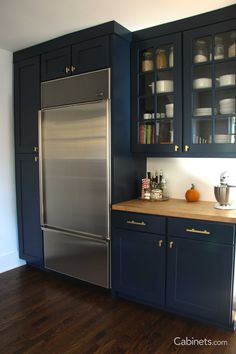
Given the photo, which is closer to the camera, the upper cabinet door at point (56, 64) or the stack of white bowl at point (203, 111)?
the stack of white bowl at point (203, 111)

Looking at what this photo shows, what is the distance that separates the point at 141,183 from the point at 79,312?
1271 mm

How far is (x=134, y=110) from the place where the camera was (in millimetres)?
2711

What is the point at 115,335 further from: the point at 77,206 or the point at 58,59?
the point at 58,59

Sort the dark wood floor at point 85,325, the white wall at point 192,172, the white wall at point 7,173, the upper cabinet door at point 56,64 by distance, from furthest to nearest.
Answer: the white wall at point 7,173, the upper cabinet door at point 56,64, the white wall at point 192,172, the dark wood floor at point 85,325

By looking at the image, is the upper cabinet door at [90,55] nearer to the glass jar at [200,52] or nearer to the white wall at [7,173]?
the glass jar at [200,52]

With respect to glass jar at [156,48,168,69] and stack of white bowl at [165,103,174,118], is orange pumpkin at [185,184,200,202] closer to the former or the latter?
stack of white bowl at [165,103,174,118]

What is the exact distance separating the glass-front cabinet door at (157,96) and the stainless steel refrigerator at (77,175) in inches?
13.4

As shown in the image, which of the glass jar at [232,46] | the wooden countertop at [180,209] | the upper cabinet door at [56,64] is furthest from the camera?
the upper cabinet door at [56,64]

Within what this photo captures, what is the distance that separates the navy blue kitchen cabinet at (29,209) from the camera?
3.16m

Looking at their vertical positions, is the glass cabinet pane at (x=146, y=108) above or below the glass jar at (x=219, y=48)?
below

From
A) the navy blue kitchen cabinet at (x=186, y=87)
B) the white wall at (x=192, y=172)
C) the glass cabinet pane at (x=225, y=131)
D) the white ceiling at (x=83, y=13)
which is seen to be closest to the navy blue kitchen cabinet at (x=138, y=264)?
the white wall at (x=192, y=172)

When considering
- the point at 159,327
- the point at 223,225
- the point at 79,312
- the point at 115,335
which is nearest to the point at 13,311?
the point at 79,312

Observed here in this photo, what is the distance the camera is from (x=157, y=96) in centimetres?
262

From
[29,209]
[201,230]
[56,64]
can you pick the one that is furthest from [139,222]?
[56,64]
